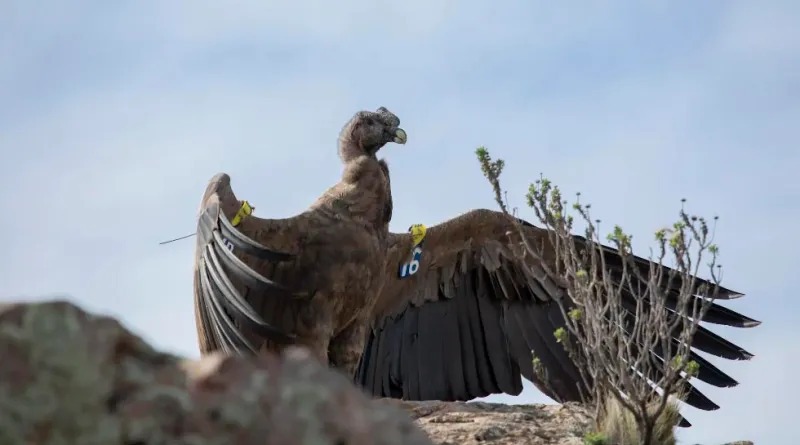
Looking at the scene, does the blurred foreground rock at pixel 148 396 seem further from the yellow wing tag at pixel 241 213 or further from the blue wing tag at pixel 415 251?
the blue wing tag at pixel 415 251

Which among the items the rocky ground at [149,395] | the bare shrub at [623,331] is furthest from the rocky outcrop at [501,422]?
the rocky ground at [149,395]

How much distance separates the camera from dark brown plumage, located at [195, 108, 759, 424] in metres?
7.77

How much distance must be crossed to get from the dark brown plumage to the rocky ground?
198 inches

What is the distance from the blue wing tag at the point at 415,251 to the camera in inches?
361

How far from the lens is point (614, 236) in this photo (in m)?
8.23

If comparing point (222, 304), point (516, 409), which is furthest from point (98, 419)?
point (516, 409)

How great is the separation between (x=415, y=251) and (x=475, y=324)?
107 centimetres

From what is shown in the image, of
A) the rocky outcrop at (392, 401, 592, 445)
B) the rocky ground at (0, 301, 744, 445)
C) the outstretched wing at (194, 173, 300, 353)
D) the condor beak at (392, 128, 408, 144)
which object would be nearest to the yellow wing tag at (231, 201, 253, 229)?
the outstretched wing at (194, 173, 300, 353)

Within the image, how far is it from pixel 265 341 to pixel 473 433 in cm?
145

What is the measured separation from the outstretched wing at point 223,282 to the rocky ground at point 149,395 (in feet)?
15.0

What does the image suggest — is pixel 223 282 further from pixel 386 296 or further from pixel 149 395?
pixel 149 395

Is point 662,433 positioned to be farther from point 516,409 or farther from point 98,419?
point 98,419

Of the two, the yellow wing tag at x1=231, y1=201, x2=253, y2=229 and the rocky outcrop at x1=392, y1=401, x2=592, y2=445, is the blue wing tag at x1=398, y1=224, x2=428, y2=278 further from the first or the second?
the yellow wing tag at x1=231, y1=201, x2=253, y2=229

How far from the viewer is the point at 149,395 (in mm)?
1892
